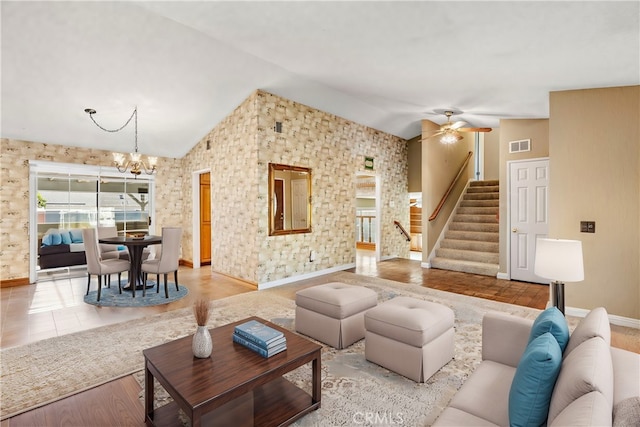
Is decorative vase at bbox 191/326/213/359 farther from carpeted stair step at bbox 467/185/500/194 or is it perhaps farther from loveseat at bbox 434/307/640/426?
carpeted stair step at bbox 467/185/500/194

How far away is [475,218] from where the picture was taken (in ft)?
24.9

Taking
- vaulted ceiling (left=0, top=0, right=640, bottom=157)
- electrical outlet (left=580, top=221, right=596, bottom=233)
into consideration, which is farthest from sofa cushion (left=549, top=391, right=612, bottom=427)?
electrical outlet (left=580, top=221, right=596, bottom=233)

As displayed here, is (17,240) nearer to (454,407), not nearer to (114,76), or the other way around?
(114,76)

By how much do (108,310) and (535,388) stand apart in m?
4.63

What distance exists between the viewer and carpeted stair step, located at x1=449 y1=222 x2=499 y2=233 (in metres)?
7.10

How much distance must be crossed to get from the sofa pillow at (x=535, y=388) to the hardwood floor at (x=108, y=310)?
2119 millimetres

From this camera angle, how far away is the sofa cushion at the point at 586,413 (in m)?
0.89

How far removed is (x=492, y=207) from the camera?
7.67 m

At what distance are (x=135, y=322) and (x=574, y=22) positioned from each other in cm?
501

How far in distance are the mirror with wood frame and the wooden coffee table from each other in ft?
10.8

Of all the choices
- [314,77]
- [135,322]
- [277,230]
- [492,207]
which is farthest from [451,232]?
[135,322]

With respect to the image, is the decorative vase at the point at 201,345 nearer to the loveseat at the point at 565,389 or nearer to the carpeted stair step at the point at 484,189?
the loveseat at the point at 565,389

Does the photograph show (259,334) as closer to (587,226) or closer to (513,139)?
(587,226)

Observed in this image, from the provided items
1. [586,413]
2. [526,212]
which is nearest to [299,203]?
[526,212]
